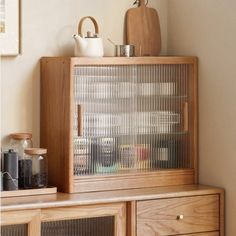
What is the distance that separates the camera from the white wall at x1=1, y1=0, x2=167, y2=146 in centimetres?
383

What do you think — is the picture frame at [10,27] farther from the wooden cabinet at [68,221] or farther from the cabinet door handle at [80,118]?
the wooden cabinet at [68,221]

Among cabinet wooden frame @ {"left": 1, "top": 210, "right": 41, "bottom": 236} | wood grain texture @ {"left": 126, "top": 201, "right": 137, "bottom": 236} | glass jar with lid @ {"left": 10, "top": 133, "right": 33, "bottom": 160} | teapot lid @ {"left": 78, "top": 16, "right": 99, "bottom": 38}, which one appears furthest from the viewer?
teapot lid @ {"left": 78, "top": 16, "right": 99, "bottom": 38}

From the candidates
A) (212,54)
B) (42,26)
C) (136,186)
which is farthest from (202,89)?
(42,26)

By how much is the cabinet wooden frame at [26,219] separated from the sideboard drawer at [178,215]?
520 mm

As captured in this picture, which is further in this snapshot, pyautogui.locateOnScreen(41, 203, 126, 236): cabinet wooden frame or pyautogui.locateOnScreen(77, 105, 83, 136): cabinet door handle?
pyautogui.locateOnScreen(77, 105, 83, 136): cabinet door handle

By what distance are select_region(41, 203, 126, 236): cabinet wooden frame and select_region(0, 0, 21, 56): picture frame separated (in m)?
0.84

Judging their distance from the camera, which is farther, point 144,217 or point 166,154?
point 166,154

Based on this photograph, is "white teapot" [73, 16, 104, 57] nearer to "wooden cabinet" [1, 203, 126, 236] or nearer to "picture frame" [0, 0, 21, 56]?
"picture frame" [0, 0, 21, 56]

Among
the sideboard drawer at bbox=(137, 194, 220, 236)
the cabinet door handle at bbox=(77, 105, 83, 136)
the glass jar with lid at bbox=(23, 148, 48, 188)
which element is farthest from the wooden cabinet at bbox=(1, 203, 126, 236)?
the cabinet door handle at bbox=(77, 105, 83, 136)

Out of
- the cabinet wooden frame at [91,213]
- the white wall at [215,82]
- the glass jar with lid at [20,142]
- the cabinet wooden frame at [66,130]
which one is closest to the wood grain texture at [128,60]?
the cabinet wooden frame at [66,130]

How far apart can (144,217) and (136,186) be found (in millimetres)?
256

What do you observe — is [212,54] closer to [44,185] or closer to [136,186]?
[136,186]

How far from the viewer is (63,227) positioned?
3.60 meters

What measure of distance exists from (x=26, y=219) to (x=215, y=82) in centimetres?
124
